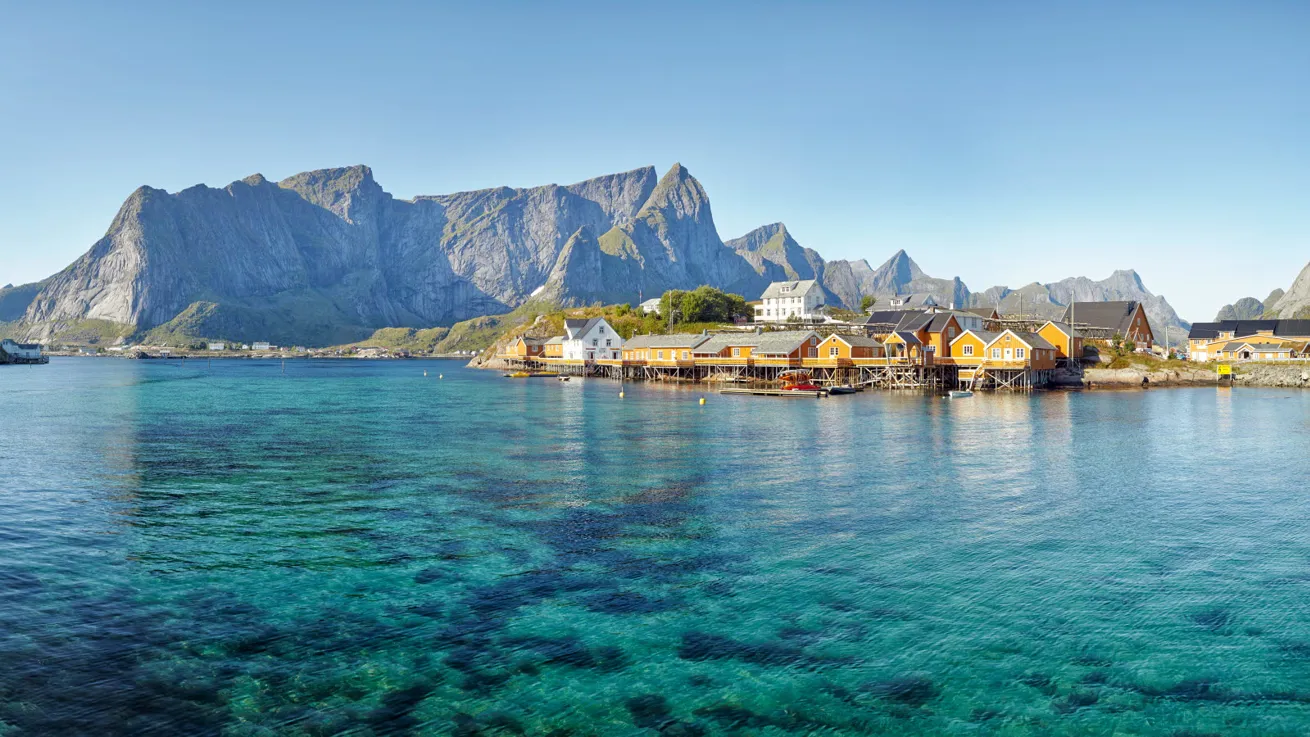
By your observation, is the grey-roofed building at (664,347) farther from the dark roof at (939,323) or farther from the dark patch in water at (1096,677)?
the dark patch in water at (1096,677)

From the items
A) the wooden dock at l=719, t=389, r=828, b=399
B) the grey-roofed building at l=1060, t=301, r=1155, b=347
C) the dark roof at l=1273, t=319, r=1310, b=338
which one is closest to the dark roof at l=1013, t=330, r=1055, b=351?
the grey-roofed building at l=1060, t=301, r=1155, b=347

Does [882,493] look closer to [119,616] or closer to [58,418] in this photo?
[119,616]

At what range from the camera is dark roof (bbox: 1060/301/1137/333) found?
117738 millimetres

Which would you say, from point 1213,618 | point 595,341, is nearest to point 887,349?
point 595,341

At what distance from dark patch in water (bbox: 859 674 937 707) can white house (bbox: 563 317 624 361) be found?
12632 cm

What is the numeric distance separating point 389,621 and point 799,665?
9459mm

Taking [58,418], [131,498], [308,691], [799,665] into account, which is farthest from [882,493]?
[58,418]

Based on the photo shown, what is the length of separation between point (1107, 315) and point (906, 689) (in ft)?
430

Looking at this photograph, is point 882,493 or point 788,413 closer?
point 882,493

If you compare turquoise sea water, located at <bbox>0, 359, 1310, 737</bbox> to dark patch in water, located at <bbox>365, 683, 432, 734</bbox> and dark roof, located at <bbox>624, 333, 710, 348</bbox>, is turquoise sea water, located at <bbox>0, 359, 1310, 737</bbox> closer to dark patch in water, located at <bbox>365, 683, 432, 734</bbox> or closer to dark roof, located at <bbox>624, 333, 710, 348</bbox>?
dark patch in water, located at <bbox>365, 683, 432, 734</bbox>

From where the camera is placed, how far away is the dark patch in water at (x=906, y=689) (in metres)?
13.1

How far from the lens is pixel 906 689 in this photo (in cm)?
1344

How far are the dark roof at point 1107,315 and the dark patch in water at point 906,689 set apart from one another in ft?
393

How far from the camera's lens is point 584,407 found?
72312 millimetres
